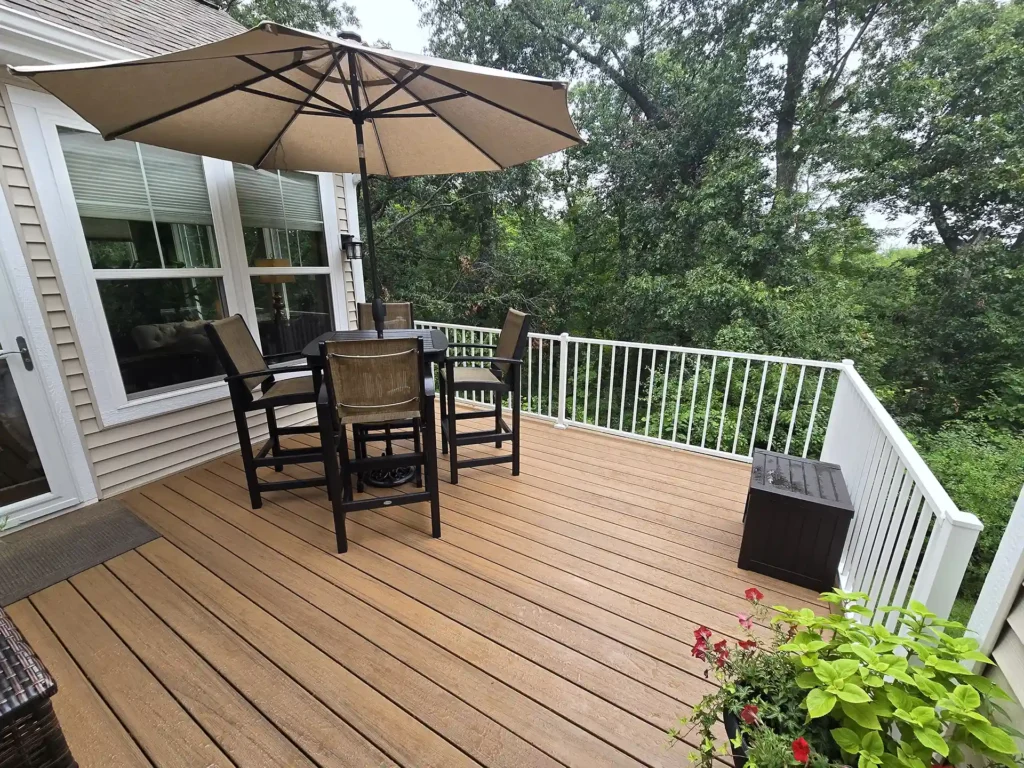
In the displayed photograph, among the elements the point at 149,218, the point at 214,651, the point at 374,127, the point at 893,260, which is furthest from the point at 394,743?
the point at 893,260

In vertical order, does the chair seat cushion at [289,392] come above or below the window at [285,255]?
below

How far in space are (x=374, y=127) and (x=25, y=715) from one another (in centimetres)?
300

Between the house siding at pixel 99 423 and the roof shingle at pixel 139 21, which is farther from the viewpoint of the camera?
the roof shingle at pixel 139 21

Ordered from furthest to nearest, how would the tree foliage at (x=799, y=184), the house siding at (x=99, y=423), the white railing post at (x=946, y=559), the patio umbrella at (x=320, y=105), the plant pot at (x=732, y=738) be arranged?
the tree foliage at (x=799, y=184) < the house siding at (x=99, y=423) < the patio umbrella at (x=320, y=105) < the white railing post at (x=946, y=559) < the plant pot at (x=732, y=738)

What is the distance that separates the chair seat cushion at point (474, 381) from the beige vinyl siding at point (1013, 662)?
7.68 ft

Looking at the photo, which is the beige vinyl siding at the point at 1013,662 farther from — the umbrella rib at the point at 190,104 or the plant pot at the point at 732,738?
the umbrella rib at the point at 190,104

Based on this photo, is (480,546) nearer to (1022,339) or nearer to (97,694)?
(97,694)

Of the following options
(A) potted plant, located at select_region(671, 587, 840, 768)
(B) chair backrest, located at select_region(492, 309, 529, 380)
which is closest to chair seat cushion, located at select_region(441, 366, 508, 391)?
(B) chair backrest, located at select_region(492, 309, 529, 380)

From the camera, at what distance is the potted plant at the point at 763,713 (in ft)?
2.94

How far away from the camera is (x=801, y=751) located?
0.83 metres

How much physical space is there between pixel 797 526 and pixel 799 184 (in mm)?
7671

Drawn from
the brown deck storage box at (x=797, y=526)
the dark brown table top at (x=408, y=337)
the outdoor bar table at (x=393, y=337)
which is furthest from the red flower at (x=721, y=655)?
the dark brown table top at (x=408, y=337)

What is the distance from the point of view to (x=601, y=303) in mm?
9117

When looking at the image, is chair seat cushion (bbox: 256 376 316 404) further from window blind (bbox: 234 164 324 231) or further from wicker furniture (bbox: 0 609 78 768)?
wicker furniture (bbox: 0 609 78 768)
